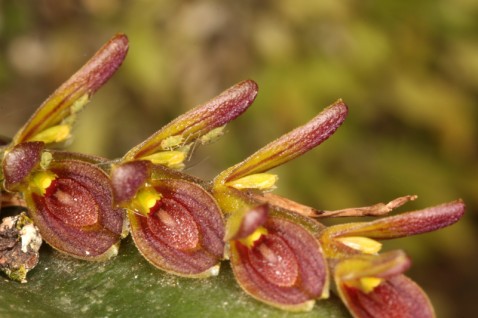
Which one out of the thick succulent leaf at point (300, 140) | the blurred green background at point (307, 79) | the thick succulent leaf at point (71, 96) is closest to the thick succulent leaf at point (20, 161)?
the thick succulent leaf at point (71, 96)

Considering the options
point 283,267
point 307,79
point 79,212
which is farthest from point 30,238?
point 307,79

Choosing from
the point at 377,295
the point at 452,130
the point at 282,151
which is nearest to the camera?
the point at 377,295

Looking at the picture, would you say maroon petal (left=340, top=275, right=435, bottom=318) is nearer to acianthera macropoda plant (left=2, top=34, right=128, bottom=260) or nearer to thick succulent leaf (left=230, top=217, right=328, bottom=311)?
thick succulent leaf (left=230, top=217, right=328, bottom=311)

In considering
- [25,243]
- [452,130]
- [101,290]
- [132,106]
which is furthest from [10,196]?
[452,130]

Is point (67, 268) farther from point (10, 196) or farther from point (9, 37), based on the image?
point (9, 37)

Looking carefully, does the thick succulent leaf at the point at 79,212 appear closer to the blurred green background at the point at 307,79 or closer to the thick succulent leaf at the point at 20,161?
the thick succulent leaf at the point at 20,161

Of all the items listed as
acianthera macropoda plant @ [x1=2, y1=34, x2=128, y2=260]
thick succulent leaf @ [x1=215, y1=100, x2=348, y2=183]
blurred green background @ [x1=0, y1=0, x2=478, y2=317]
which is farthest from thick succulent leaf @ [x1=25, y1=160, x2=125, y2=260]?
blurred green background @ [x1=0, y1=0, x2=478, y2=317]
